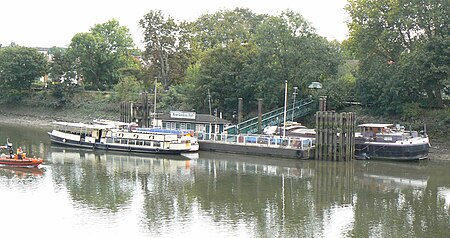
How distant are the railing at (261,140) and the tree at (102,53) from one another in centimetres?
4009

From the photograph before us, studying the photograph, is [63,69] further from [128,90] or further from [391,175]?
[391,175]

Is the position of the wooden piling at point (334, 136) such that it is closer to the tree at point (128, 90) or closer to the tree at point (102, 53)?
the tree at point (128, 90)

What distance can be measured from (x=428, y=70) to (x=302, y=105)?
48.2 ft

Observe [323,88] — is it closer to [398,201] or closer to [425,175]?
[425,175]

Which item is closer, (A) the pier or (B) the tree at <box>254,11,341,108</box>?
(A) the pier

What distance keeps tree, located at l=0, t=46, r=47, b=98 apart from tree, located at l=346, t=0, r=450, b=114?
5157cm

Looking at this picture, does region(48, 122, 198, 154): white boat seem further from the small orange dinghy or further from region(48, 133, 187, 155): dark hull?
the small orange dinghy

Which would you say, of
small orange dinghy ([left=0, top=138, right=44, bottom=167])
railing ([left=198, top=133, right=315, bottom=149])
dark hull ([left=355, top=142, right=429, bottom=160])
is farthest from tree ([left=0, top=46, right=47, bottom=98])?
dark hull ([left=355, top=142, right=429, bottom=160])

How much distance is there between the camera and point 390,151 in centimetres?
5453

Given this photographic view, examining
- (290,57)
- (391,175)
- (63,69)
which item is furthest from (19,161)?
(63,69)

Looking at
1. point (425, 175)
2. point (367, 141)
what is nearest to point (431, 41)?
point (367, 141)

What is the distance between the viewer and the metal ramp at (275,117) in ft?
211

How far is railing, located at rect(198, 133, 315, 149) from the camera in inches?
2195

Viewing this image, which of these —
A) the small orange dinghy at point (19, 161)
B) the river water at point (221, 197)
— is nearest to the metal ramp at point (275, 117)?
the river water at point (221, 197)
